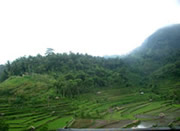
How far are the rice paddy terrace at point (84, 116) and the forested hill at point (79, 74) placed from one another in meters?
6.20

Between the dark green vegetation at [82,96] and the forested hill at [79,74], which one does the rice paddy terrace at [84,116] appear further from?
the forested hill at [79,74]

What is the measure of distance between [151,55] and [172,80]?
111 feet

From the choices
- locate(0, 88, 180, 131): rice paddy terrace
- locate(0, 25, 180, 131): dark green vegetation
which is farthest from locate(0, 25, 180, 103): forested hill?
locate(0, 88, 180, 131): rice paddy terrace

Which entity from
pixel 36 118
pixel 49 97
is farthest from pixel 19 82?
pixel 36 118

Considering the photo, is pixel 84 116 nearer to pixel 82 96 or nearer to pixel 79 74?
pixel 82 96

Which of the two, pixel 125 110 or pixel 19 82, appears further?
pixel 19 82

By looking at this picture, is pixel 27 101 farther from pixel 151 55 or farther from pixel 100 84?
pixel 151 55

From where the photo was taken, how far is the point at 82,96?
1313 inches

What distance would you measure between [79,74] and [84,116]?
24.1 m

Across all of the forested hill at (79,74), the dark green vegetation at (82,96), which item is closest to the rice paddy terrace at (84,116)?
the dark green vegetation at (82,96)

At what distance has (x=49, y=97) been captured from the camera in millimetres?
28969

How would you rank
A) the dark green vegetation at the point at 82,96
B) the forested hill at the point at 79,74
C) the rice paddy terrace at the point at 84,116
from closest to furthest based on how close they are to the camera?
1. the rice paddy terrace at the point at 84,116
2. the dark green vegetation at the point at 82,96
3. the forested hill at the point at 79,74

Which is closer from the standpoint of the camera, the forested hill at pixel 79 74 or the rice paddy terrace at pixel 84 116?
the rice paddy terrace at pixel 84 116

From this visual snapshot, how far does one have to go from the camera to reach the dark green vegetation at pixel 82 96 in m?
18.9
